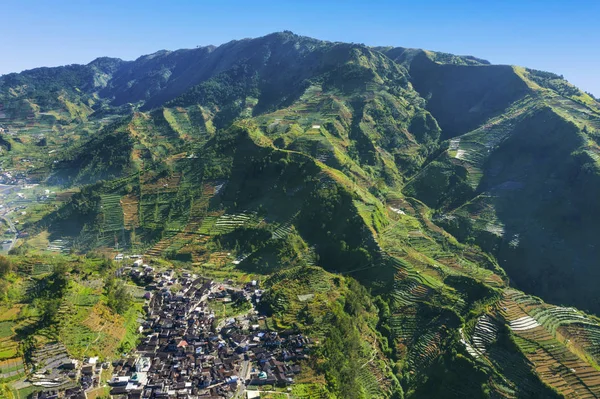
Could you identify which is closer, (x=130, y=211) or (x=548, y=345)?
(x=548, y=345)

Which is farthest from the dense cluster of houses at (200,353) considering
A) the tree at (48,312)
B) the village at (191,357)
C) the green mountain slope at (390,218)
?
the tree at (48,312)

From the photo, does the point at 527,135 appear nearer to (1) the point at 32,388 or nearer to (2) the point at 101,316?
(2) the point at 101,316

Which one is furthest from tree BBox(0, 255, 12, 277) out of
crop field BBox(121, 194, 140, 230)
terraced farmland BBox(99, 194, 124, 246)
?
crop field BBox(121, 194, 140, 230)

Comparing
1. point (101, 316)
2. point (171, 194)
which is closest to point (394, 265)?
point (101, 316)

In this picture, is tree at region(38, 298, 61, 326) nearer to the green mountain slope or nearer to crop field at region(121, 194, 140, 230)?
the green mountain slope

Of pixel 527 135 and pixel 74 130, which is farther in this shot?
pixel 74 130

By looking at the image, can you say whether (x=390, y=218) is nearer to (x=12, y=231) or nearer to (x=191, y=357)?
(x=191, y=357)

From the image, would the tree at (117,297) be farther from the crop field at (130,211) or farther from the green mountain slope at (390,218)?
the crop field at (130,211)

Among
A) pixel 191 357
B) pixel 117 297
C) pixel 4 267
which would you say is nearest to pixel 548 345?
pixel 191 357
